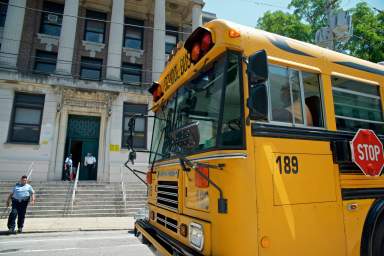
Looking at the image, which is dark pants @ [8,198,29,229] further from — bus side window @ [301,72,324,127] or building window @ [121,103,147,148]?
bus side window @ [301,72,324,127]

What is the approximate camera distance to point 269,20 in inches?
905

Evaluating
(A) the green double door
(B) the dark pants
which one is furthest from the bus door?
(A) the green double door

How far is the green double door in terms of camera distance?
720 inches

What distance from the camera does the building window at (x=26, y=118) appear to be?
671 inches

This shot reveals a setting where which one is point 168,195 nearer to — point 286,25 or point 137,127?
point 137,127

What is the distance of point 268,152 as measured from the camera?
2.68 meters

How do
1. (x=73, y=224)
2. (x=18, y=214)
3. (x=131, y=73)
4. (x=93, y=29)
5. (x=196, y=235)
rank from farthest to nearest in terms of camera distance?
(x=131, y=73)
(x=93, y=29)
(x=73, y=224)
(x=18, y=214)
(x=196, y=235)

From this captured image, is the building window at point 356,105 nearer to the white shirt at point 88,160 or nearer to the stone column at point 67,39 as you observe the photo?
the white shirt at point 88,160

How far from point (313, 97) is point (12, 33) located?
20.4 m

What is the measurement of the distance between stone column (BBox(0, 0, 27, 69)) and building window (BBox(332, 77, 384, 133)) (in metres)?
19.5

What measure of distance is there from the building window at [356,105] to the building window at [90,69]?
1917cm

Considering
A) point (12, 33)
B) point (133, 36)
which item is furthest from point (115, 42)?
point (12, 33)

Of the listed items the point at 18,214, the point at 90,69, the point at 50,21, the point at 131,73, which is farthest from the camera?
the point at 131,73

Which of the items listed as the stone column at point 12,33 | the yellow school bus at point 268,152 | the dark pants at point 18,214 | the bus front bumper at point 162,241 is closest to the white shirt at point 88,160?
the stone column at point 12,33
